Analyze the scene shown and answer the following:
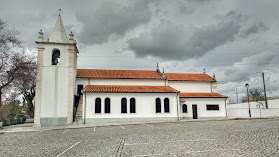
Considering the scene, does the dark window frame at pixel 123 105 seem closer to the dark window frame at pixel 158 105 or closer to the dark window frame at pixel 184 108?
the dark window frame at pixel 158 105

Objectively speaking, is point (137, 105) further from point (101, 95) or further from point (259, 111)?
point (259, 111)

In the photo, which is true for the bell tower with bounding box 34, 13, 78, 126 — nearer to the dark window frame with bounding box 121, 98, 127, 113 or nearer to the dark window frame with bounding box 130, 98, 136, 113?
the dark window frame with bounding box 121, 98, 127, 113

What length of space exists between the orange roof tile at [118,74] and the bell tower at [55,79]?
484cm

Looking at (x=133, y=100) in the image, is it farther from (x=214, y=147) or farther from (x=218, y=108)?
(x=214, y=147)

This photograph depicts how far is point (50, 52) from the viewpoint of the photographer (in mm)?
27469

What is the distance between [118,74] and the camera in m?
35.0

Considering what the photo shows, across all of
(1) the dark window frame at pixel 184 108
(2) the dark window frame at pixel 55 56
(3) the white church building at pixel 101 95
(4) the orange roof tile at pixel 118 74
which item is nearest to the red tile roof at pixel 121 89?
(3) the white church building at pixel 101 95

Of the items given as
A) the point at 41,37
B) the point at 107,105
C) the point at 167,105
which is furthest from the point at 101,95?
the point at 41,37

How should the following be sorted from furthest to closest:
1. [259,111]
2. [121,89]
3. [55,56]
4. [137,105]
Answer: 1. [259,111]
2. [121,89]
3. [137,105]
4. [55,56]

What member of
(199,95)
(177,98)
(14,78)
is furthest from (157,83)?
(14,78)

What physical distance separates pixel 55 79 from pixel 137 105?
41.0ft

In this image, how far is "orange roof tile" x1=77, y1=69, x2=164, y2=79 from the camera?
109 feet

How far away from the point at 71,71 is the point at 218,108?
991 inches

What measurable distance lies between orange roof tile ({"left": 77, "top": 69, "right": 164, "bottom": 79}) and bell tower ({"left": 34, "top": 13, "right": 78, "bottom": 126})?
484cm
